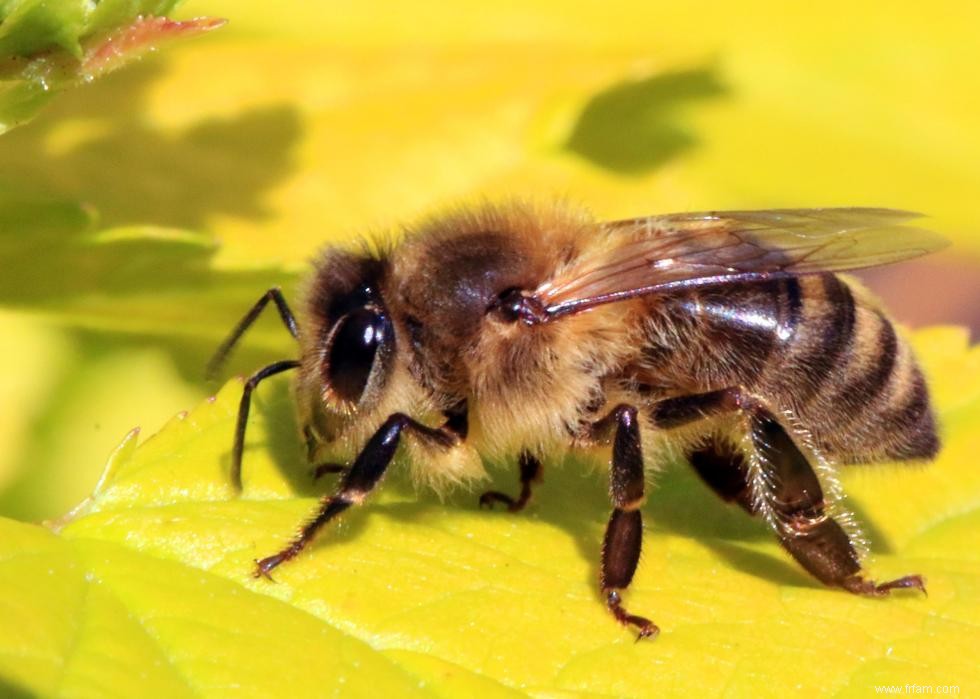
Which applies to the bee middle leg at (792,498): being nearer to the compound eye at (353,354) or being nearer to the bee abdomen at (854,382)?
the bee abdomen at (854,382)

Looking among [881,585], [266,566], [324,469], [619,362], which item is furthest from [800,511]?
[266,566]

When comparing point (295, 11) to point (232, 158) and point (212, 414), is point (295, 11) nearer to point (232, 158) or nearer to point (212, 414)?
point (232, 158)

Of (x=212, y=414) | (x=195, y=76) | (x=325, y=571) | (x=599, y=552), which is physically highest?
(x=195, y=76)

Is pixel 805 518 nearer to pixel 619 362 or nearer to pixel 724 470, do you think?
pixel 724 470

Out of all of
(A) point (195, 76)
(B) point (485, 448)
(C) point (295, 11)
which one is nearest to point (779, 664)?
(B) point (485, 448)

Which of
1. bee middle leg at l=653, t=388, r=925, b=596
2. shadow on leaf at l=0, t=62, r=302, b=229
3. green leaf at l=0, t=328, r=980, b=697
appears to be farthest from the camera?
shadow on leaf at l=0, t=62, r=302, b=229

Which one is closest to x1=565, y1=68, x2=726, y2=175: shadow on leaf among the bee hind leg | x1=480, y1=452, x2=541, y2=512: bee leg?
x1=480, y1=452, x2=541, y2=512: bee leg

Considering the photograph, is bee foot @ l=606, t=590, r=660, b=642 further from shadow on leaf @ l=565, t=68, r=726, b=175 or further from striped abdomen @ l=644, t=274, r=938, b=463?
shadow on leaf @ l=565, t=68, r=726, b=175

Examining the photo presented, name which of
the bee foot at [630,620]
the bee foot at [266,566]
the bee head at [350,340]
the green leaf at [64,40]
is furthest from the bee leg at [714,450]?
the green leaf at [64,40]
